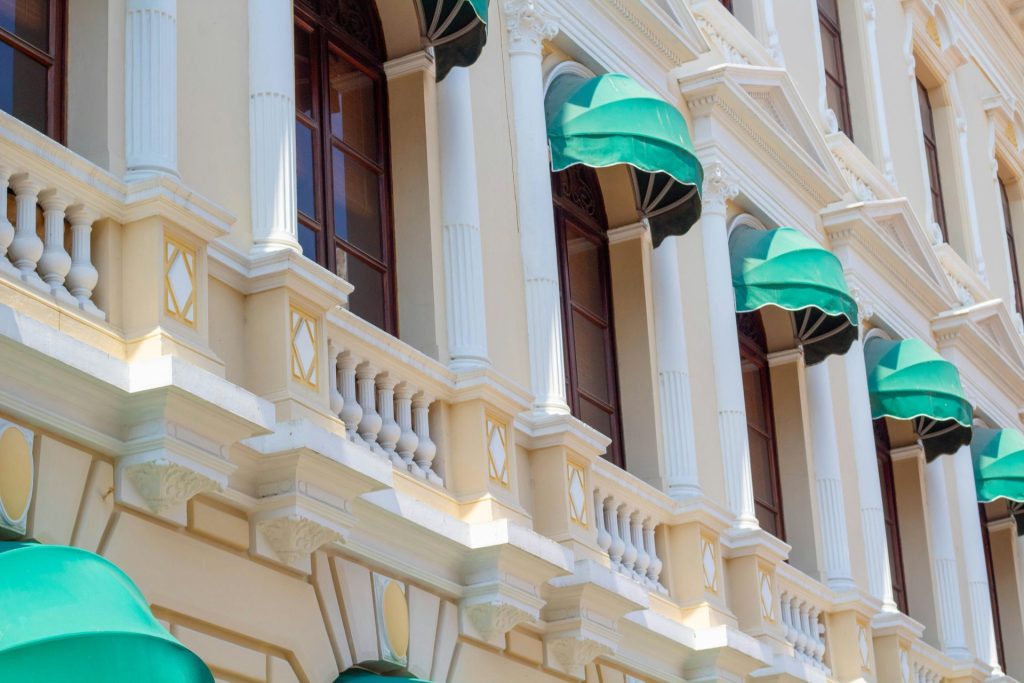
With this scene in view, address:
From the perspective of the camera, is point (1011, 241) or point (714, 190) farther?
point (1011, 241)

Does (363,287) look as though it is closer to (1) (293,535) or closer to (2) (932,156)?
(1) (293,535)

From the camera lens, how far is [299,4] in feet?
36.5

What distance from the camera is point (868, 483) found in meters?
17.0

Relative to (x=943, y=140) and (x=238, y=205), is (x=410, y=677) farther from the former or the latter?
(x=943, y=140)

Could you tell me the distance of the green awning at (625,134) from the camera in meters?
12.5

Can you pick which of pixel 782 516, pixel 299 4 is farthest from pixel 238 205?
pixel 782 516

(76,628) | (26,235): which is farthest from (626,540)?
(76,628)

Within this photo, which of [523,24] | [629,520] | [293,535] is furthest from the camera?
[523,24]

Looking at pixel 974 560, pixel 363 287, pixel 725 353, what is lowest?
pixel 363 287

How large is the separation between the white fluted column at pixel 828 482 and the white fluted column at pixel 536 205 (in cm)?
430

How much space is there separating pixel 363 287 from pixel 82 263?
3.11 meters

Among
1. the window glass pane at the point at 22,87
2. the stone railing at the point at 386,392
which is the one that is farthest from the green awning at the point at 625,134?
the window glass pane at the point at 22,87

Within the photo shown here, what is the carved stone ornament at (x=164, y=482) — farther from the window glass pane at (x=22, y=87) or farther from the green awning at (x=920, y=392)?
the green awning at (x=920, y=392)

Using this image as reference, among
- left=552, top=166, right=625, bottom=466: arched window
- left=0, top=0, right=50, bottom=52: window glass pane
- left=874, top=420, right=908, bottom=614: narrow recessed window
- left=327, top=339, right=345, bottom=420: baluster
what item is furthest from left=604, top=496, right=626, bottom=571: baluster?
left=874, top=420, right=908, bottom=614: narrow recessed window
